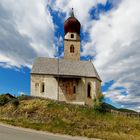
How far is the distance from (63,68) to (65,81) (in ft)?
11.5

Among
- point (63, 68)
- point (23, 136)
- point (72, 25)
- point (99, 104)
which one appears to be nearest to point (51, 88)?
point (63, 68)

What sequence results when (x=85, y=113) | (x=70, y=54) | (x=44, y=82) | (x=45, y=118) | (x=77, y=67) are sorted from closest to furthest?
(x=45, y=118), (x=85, y=113), (x=44, y=82), (x=77, y=67), (x=70, y=54)

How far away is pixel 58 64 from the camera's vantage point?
164ft

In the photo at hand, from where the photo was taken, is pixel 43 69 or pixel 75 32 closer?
pixel 43 69

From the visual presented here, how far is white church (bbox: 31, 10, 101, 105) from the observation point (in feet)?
151

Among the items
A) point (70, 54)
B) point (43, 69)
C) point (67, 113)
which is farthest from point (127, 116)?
point (70, 54)

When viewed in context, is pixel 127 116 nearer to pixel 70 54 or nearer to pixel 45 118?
pixel 45 118

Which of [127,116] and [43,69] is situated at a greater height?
[43,69]

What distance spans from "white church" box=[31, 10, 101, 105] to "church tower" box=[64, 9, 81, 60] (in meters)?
6.59

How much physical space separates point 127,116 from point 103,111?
11.8 ft

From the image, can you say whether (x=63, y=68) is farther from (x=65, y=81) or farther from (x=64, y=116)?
(x=64, y=116)

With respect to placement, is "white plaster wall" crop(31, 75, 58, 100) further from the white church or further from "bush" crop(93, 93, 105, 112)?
"bush" crop(93, 93, 105, 112)

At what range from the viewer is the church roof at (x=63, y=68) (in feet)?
155

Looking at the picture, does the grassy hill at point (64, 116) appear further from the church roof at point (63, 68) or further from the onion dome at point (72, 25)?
the onion dome at point (72, 25)
